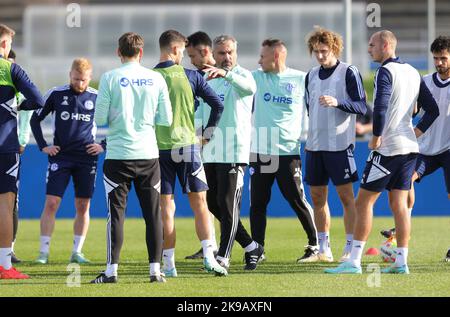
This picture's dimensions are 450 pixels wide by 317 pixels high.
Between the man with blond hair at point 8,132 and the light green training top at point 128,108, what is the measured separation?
37.3 inches

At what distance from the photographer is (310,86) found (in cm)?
1065

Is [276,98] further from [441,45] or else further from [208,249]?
[208,249]

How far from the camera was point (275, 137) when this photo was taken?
1080 cm

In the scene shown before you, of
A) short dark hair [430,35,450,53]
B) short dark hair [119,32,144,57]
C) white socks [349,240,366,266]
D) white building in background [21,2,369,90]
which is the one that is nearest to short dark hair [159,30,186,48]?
short dark hair [119,32,144,57]

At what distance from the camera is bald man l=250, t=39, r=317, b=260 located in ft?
35.3

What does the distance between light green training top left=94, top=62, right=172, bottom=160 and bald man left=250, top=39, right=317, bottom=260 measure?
2370 millimetres

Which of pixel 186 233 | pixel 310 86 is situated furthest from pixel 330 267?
pixel 186 233

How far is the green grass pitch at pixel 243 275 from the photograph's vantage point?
8.19 meters

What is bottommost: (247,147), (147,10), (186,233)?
(186,233)

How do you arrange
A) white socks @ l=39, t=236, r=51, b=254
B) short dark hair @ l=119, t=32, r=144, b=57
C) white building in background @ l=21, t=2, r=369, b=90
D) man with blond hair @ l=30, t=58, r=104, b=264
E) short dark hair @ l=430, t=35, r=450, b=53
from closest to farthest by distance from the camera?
short dark hair @ l=119, t=32, r=144, b=57
short dark hair @ l=430, t=35, r=450, b=53
white socks @ l=39, t=236, r=51, b=254
man with blond hair @ l=30, t=58, r=104, b=264
white building in background @ l=21, t=2, r=369, b=90

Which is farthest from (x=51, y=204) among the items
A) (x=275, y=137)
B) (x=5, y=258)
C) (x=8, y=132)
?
(x=275, y=137)

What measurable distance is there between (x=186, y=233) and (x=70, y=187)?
3.09 metres

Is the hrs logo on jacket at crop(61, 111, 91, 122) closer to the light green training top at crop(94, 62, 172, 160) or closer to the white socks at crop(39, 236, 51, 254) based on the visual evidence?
the white socks at crop(39, 236, 51, 254)
